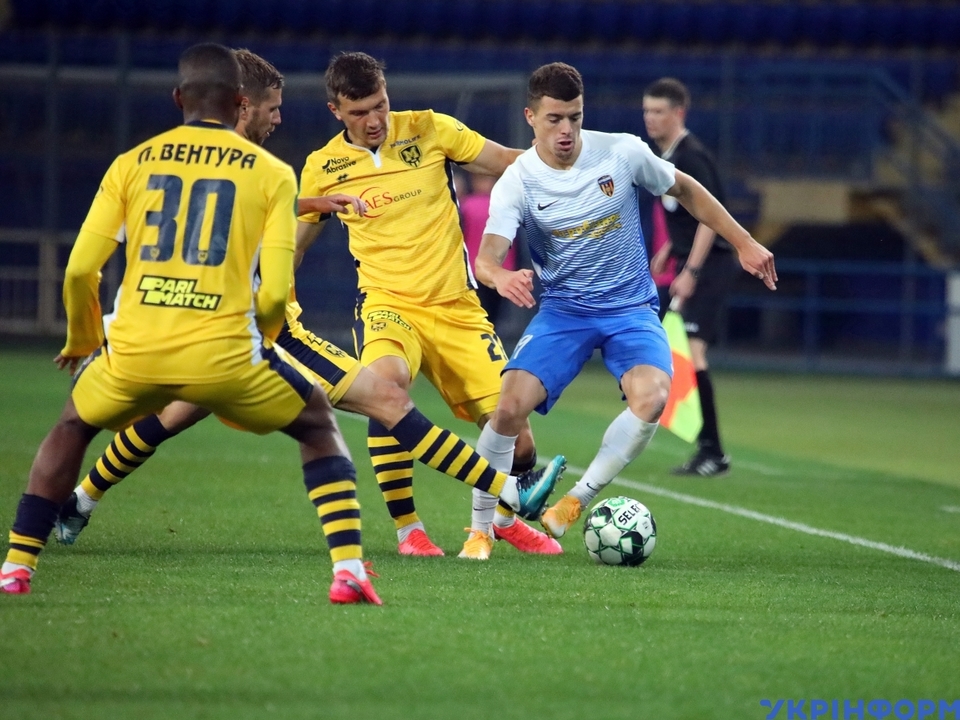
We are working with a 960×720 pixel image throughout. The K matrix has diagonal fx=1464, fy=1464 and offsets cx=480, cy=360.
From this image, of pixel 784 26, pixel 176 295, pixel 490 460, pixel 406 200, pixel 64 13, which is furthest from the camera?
pixel 784 26

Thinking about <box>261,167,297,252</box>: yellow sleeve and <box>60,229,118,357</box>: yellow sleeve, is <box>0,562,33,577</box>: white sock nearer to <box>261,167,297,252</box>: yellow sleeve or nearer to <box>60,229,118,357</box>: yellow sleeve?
<box>60,229,118,357</box>: yellow sleeve

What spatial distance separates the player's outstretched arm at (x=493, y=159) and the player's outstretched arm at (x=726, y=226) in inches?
29.0

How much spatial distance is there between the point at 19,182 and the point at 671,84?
13591mm

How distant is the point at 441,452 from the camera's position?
5.25 meters

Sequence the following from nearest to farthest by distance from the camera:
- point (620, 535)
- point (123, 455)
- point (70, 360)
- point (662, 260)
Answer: point (70, 360), point (620, 535), point (123, 455), point (662, 260)

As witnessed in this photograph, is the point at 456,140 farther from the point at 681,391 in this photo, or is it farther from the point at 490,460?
the point at 681,391

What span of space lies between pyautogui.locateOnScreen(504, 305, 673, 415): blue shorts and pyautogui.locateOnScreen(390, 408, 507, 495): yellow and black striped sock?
1053 millimetres

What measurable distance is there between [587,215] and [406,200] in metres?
0.81

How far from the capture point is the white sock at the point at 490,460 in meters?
6.09

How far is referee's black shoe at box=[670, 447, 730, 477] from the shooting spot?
9523 millimetres

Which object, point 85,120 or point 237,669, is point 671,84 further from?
point 85,120

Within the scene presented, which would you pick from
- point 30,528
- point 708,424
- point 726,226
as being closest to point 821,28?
point 708,424

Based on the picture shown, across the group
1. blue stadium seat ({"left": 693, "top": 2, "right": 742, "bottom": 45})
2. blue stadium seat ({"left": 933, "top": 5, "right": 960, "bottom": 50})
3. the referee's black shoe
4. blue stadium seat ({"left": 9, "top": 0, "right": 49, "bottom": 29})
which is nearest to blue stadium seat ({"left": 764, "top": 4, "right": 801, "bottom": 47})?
blue stadium seat ({"left": 693, "top": 2, "right": 742, "bottom": 45})

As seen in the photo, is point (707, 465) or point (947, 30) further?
point (947, 30)
